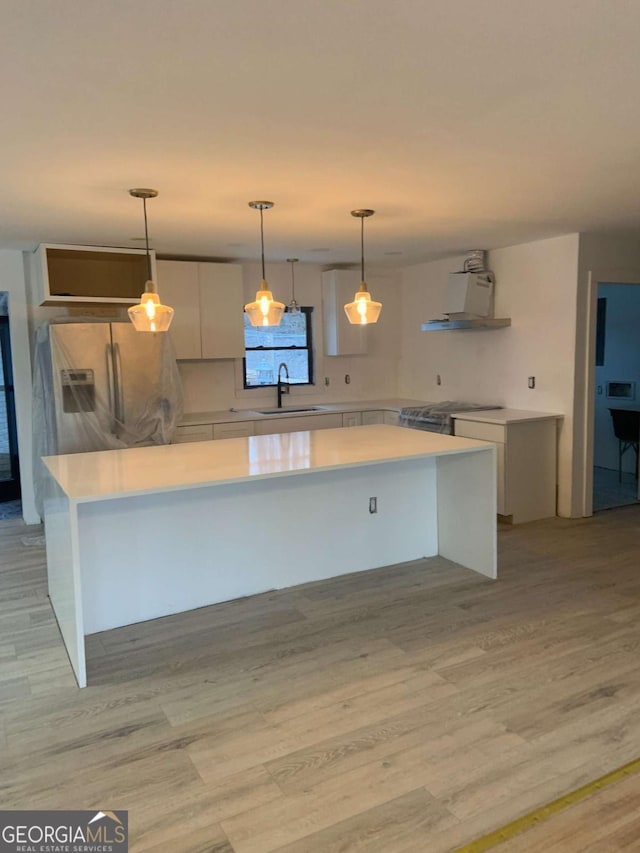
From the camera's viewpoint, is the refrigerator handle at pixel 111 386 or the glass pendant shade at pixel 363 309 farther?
the refrigerator handle at pixel 111 386

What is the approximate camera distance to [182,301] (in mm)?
5250

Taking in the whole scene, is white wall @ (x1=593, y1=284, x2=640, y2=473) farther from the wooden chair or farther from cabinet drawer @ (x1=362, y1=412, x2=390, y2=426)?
cabinet drawer @ (x1=362, y1=412, x2=390, y2=426)

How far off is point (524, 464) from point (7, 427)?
457 cm

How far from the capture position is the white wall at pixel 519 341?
188 inches

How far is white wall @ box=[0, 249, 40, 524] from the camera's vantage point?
4.85 metres

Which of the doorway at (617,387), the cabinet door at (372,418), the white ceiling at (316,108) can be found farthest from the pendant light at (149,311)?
the doorway at (617,387)

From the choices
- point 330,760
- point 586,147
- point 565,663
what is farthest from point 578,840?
point 586,147

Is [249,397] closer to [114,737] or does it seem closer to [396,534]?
[396,534]

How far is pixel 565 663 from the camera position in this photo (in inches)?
106

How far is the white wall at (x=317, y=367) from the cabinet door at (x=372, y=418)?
650 millimetres

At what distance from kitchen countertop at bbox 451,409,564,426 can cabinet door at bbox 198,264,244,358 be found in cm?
209

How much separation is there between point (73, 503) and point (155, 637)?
939mm
